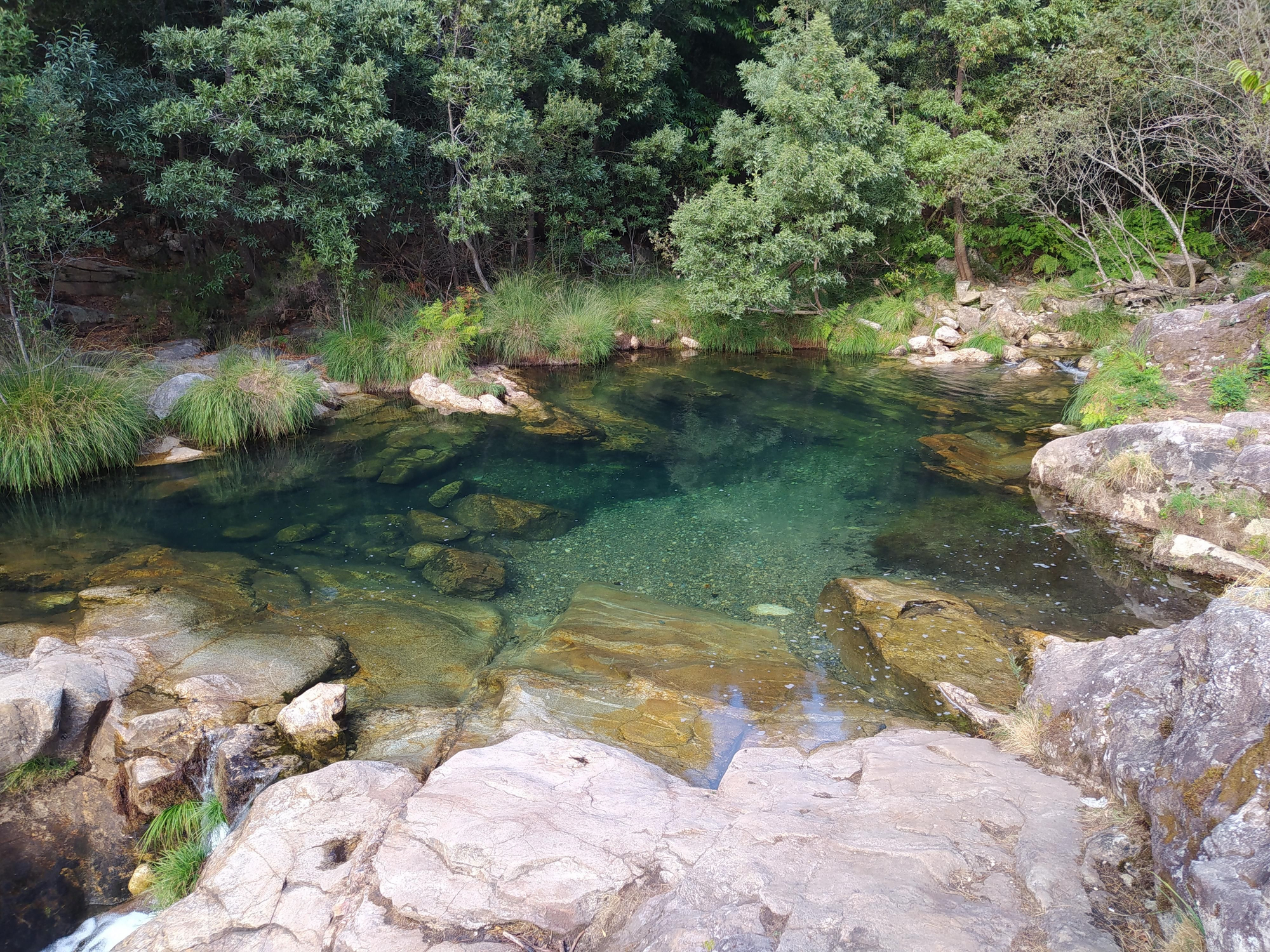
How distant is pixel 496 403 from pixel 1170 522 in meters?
9.51

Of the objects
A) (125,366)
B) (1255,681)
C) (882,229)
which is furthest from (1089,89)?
(125,366)

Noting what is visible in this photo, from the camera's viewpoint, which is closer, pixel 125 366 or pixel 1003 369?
pixel 125 366

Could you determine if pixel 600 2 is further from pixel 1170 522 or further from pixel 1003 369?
pixel 1170 522

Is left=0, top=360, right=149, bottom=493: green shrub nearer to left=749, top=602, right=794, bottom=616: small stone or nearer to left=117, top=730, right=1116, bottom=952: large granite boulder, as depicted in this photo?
left=117, top=730, right=1116, bottom=952: large granite boulder

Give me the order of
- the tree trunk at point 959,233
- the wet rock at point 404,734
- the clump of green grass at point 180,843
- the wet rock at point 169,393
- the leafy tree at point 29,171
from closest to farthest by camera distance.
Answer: the clump of green grass at point 180,843 < the wet rock at point 404,734 < the leafy tree at point 29,171 < the wet rock at point 169,393 < the tree trunk at point 959,233

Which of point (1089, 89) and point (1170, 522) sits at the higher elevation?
point (1089, 89)

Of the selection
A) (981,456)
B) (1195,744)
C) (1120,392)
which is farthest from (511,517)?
(1120,392)

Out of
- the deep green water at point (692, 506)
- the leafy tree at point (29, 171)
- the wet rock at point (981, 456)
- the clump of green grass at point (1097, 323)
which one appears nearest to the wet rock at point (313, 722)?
the deep green water at point (692, 506)

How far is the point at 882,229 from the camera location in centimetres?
1803

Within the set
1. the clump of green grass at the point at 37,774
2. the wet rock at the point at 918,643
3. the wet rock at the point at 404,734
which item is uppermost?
the clump of green grass at the point at 37,774

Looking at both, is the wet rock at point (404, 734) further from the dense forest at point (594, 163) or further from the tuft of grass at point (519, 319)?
the tuft of grass at point (519, 319)

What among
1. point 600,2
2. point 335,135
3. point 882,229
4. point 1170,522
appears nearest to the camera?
point 1170,522

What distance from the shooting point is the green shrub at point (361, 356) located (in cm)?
1325

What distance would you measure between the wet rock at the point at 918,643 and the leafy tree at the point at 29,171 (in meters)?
10.1
